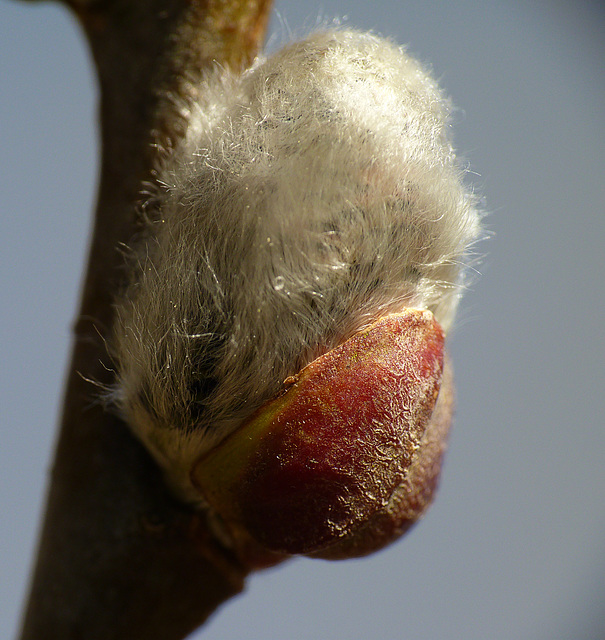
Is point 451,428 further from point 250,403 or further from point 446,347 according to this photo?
point 250,403

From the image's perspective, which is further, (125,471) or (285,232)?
(125,471)

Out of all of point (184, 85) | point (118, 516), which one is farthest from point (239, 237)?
point (118, 516)

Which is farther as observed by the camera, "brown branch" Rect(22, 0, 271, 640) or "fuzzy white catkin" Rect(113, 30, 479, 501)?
"brown branch" Rect(22, 0, 271, 640)

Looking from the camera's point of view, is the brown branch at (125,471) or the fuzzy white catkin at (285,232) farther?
the brown branch at (125,471)

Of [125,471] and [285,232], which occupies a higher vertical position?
[285,232]
